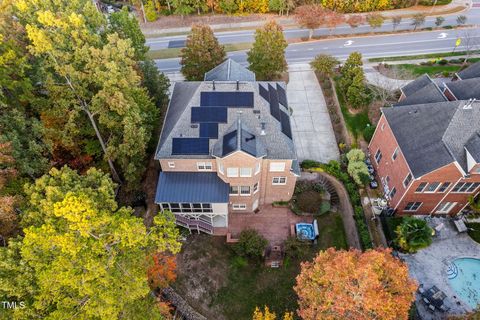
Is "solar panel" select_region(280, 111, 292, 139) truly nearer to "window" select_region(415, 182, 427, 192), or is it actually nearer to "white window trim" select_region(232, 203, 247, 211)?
"white window trim" select_region(232, 203, 247, 211)

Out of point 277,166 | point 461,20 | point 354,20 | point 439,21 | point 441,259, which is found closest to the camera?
point 441,259

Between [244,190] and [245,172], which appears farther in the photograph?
[244,190]

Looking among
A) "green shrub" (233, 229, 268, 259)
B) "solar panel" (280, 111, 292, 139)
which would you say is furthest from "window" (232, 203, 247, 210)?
"solar panel" (280, 111, 292, 139)

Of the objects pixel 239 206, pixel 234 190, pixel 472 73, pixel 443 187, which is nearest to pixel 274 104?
pixel 234 190

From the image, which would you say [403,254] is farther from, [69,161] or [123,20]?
[123,20]

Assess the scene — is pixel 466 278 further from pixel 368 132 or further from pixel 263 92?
pixel 263 92

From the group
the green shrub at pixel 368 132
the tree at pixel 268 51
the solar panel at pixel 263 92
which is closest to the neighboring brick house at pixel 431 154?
the green shrub at pixel 368 132
